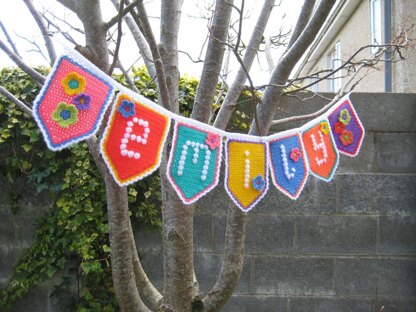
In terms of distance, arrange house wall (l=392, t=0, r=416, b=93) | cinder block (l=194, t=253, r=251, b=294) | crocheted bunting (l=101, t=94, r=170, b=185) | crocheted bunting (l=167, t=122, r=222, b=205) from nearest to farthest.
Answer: crocheted bunting (l=101, t=94, r=170, b=185)
crocheted bunting (l=167, t=122, r=222, b=205)
cinder block (l=194, t=253, r=251, b=294)
house wall (l=392, t=0, r=416, b=93)

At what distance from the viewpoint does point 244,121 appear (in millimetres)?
2645

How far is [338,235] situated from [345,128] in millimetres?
1038

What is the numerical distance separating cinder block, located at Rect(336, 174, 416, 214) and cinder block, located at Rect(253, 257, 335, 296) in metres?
0.40

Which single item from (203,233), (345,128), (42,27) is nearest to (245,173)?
(345,128)

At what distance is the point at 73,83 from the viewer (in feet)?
4.17

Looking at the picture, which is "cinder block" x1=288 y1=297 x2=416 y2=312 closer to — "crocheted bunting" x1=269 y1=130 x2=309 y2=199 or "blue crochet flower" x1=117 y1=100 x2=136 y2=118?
"crocheted bunting" x1=269 y1=130 x2=309 y2=199

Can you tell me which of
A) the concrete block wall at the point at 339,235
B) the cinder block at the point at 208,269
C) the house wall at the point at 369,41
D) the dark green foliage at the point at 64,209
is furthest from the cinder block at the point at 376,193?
the dark green foliage at the point at 64,209

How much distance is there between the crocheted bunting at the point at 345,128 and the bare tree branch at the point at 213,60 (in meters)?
0.57

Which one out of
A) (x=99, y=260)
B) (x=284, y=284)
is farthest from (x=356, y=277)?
(x=99, y=260)

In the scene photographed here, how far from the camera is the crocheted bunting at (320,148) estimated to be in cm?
175

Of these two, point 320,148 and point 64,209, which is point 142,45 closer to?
point 320,148

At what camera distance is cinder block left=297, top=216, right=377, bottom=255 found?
8.68ft

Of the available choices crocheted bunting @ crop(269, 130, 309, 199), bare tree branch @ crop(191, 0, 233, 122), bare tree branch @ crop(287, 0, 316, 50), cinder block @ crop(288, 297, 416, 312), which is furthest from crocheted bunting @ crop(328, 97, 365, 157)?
cinder block @ crop(288, 297, 416, 312)

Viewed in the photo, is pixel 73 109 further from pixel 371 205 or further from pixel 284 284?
pixel 371 205
